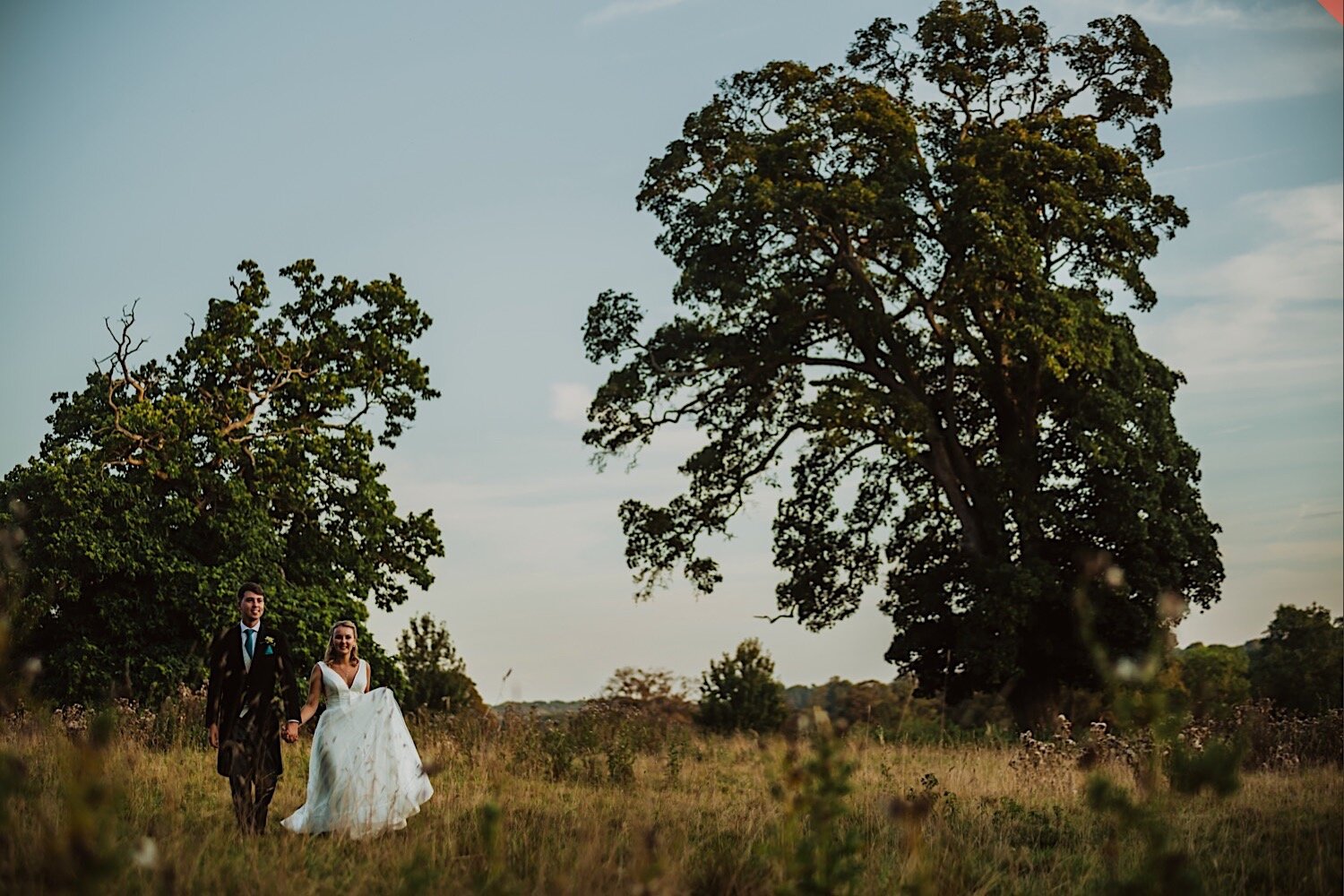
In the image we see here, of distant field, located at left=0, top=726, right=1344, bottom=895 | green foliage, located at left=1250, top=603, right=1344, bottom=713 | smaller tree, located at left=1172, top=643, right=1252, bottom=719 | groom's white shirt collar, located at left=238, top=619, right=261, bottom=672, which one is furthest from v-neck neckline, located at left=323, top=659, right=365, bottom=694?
smaller tree, located at left=1172, top=643, right=1252, bottom=719

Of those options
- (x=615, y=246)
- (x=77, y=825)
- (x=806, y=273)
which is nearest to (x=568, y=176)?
(x=615, y=246)

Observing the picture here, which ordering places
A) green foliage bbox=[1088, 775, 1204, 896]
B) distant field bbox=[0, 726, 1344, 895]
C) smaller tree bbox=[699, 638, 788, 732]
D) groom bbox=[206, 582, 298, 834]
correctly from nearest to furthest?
green foliage bbox=[1088, 775, 1204, 896] < distant field bbox=[0, 726, 1344, 895] < groom bbox=[206, 582, 298, 834] < smaller tree bbox=[699, 638, 788, 732]

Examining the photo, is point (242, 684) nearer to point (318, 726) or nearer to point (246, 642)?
point (246, 642)

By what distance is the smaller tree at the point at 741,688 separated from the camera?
67.1ft

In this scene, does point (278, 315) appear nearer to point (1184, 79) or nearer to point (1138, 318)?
point (1138, 318)

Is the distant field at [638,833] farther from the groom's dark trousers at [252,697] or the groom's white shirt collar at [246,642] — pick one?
the groom's white shirt collar at [246,642]

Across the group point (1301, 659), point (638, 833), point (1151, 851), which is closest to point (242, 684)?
point (638, 833)

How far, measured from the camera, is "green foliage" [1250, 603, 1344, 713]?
23109 millimetres

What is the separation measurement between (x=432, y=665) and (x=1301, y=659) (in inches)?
613

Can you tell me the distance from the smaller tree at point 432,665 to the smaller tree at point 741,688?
11.6 feet

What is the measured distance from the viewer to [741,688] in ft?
67.5

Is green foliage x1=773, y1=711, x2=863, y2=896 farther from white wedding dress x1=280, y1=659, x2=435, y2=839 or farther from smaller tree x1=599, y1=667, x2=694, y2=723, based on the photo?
smaller tree x1=599, y1=667, x2=694, y2=723

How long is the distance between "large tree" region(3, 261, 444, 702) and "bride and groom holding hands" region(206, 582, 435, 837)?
8.56 metres

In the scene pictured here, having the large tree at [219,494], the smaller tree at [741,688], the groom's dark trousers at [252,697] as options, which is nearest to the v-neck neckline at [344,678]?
the groom's dark trousers at [252,697]
